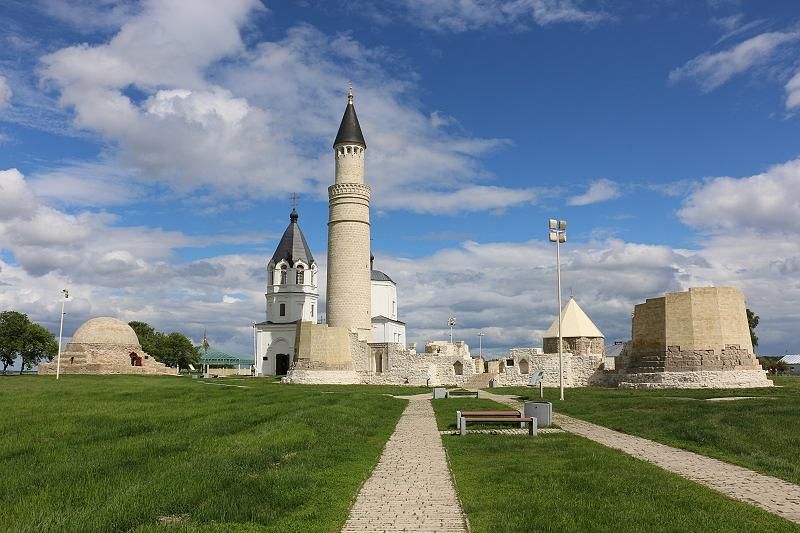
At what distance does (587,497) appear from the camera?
7512 millimetres

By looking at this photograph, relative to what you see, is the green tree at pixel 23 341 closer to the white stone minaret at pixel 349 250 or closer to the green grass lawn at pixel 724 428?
the white stone minaret at pixel 349 250

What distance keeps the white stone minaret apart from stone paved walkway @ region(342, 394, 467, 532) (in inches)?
1422

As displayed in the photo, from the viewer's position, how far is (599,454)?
1068 cm

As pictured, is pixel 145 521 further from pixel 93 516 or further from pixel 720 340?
pixel 720 340

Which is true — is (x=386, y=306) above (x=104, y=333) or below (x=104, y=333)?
above

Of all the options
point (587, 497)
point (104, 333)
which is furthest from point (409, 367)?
point (587, 497)

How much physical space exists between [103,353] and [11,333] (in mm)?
14063

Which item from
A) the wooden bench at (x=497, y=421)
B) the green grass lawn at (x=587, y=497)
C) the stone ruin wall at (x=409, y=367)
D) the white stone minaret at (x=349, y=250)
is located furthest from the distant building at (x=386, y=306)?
the green grass lawn at (x=587, y=497)

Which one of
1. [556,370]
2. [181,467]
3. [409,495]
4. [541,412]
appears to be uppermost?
[556,370]

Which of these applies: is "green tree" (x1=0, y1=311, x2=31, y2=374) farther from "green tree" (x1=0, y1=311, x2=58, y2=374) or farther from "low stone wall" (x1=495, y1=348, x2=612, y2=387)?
"low stone wall" (x1=495, y1=348, x2=612, y2=387)

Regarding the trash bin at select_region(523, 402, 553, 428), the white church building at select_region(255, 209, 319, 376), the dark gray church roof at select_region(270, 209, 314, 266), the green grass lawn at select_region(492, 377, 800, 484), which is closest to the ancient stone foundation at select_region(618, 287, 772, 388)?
the green grass lawn at select_region(492, 377, 800, 484)

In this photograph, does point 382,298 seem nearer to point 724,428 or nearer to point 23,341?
point 23,341

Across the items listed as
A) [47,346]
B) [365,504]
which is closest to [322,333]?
[47,346]

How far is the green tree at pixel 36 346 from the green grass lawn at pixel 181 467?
5220 cm
